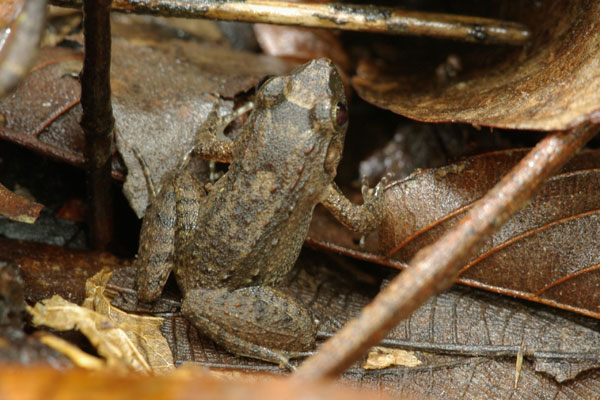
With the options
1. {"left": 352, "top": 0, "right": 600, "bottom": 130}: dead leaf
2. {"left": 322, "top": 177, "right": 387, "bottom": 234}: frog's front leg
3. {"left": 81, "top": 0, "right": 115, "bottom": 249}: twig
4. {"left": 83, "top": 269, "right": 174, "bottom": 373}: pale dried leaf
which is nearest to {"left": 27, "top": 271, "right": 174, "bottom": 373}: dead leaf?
{"left": 83, "top": 269, "right": 174, "bottom": 373}: pale dried leaf

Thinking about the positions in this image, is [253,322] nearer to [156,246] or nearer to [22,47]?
[156,246]

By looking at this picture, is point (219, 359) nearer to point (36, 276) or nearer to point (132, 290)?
point (132, 290)

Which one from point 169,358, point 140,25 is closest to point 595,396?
point 169,358

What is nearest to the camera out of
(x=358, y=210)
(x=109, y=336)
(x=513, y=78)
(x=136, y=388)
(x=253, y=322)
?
(x=136, y=388)

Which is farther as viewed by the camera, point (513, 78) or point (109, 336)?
point (513, 78)

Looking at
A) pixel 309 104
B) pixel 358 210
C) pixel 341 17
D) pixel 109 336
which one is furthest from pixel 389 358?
pixel 341 17
